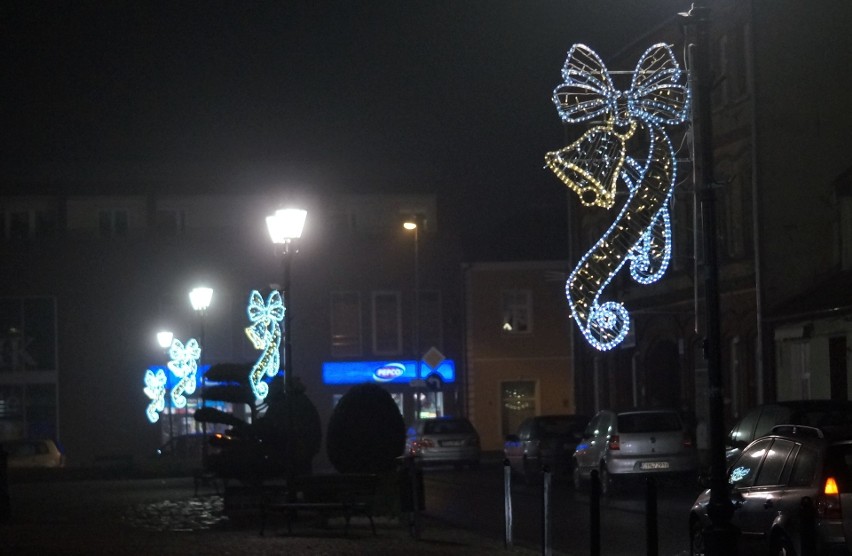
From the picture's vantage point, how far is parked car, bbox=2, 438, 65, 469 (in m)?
43.3

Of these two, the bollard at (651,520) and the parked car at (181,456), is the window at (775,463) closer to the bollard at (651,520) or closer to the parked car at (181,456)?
the bollard at (651,520)

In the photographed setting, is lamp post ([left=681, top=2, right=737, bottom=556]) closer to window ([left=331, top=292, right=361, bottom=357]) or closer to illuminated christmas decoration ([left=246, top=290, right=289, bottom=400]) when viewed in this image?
illuminated christmas decoration ([left=246, top=290, right=289, bottom=400])

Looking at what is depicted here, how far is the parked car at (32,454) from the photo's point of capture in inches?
1706

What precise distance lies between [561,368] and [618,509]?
3275 centimetres

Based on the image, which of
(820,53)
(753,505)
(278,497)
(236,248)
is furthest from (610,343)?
(236,248)

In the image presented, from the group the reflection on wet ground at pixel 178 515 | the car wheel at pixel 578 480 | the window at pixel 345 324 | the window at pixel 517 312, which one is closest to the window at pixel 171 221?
the window at pixel 345 324

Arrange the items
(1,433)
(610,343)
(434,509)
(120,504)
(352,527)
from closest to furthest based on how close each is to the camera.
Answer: (352,527) < (434,509) < (120,504) < (610,343) < (1,433)

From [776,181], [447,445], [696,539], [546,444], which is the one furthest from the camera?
[447,445]

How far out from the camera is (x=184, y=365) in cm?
4409

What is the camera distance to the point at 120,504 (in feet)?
89.1

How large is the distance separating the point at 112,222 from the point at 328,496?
136ft

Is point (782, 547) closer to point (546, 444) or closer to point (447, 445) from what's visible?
point (546, 444)

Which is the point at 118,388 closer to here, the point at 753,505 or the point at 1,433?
the point at 1,433

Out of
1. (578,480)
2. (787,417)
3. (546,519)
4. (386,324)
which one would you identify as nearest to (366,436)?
(787,417)
